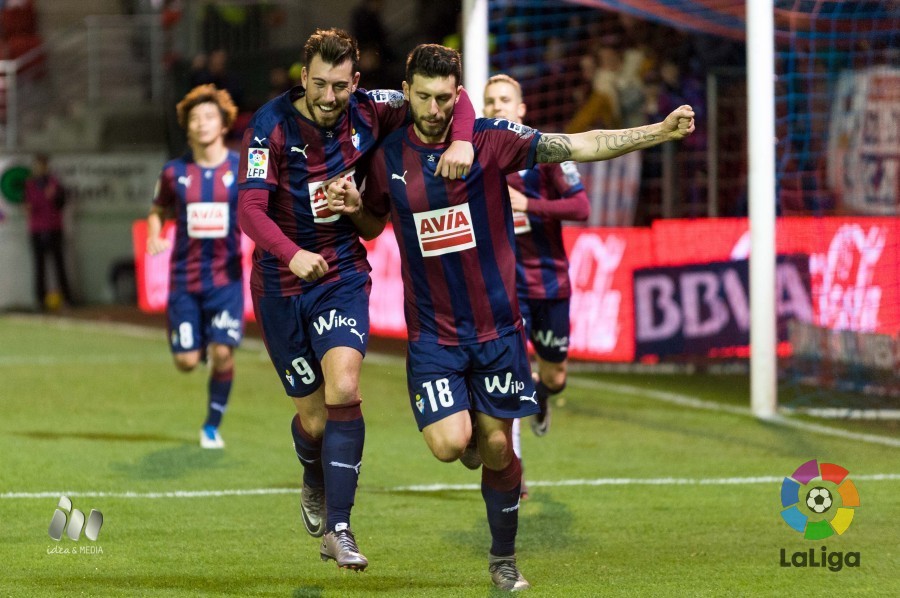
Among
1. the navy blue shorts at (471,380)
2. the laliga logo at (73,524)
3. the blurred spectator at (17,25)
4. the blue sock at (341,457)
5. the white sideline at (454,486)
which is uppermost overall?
the blurred spectator at (17,25)

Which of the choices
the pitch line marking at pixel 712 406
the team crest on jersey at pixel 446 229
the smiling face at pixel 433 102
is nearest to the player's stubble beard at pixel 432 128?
the smiling face at pixel 433 102

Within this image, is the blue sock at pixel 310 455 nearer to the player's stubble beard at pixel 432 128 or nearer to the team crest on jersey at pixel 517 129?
the player's stubble beard at pixel 432 128

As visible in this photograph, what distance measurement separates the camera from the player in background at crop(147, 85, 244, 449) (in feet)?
27.8

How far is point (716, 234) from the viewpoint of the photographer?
1151 centimetres

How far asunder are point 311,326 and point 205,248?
3078 millimetres

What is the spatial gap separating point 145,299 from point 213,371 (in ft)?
32.9

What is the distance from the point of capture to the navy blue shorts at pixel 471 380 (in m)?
5.12

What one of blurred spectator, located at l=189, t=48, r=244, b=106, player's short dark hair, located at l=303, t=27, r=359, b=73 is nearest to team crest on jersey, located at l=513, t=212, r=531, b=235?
player's short dark hair, located at l=303, t=27, r=359, b=73

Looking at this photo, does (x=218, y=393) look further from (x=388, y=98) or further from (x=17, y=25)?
(x=17, y=25)


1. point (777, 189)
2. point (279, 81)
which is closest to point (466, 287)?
point (777, 189)

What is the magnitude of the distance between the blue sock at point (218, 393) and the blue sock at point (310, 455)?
9.09 ft

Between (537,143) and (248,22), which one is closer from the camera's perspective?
(537,143)

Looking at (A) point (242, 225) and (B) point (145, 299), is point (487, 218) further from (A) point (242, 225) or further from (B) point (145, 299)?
(B) point (145, 299)

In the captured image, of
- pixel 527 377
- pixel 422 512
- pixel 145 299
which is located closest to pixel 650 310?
pixel 422 512
